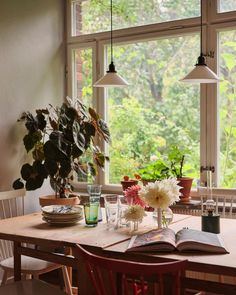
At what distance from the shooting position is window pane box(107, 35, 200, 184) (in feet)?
12.1

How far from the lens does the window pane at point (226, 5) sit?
345 centimetres

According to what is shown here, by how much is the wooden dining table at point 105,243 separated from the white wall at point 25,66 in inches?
43.3

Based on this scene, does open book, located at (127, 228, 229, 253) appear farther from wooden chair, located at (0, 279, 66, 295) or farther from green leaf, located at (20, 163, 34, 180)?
green leaf, located at (20, 163, 34, 180)

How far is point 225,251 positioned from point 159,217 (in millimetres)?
532

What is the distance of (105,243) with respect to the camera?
207cm

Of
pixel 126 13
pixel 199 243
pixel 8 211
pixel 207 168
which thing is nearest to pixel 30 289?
pixel 199 243

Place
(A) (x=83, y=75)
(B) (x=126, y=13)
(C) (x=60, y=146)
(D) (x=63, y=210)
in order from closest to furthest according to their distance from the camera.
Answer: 1. (D) (x=63, y=210)
2. (C) (x=60, y=146)
3. (B) (x=126, y=13)
4. (A) (x=83, y=75)

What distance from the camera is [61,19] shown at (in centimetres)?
434

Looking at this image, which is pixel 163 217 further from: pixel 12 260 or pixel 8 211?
pixel 8 211

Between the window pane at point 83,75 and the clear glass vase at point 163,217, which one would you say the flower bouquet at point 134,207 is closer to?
the clear glass vase at point 163,217

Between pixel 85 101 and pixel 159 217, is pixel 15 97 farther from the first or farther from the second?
pixel 159 217

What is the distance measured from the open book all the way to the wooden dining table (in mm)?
30

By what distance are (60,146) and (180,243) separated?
1.71m

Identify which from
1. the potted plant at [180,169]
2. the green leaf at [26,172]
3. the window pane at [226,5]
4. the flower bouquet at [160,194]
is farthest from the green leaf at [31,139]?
the window pane at [226,5]
